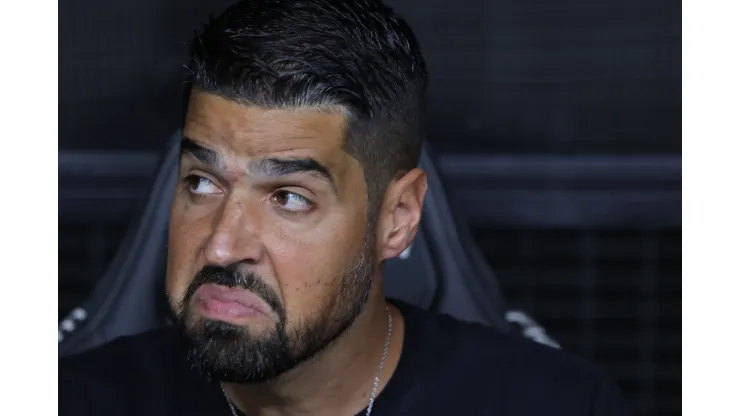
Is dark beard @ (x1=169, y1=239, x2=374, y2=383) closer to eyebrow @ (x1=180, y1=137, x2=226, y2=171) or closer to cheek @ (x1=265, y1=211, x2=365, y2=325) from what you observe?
cheek @ (x1=265, y1=211, x2=365, y2=325)

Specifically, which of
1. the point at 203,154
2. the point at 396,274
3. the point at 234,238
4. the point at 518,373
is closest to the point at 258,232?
the point at 234,238

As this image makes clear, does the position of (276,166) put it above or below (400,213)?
above

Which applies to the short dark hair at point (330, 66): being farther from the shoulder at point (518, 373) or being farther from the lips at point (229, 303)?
the shoulder at point (518, 373)

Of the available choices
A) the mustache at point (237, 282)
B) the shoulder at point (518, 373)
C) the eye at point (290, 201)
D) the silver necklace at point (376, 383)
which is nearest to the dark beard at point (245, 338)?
the mustache at point (237, 282)

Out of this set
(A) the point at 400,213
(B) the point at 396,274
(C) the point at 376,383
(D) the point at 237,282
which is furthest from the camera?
(B) the point at 396,274

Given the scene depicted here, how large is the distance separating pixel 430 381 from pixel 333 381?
0.61 ft

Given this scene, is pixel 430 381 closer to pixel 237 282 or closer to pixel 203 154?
pixel 237 282

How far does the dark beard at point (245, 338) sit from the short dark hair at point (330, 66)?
0.18 m

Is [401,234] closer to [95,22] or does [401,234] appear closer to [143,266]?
[143,266]

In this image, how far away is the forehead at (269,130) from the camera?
5.93 feet

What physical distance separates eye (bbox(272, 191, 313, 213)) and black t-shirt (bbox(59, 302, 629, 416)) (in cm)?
42

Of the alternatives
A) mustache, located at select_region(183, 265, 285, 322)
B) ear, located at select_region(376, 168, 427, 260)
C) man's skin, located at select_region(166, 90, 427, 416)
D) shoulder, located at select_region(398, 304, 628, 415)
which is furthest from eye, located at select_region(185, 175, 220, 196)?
shoulder, located at select_region(398, 304, 628, 415)

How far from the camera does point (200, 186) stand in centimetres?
185

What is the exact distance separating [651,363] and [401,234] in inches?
37.9
